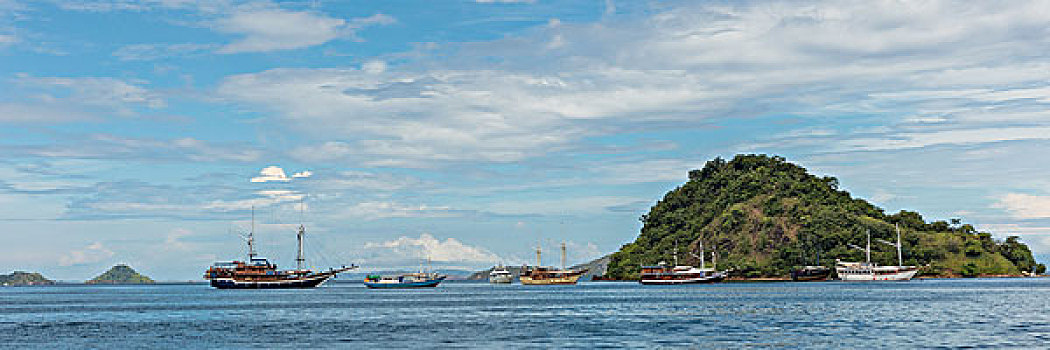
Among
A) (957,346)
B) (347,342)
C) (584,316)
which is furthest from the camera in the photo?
(584,316)

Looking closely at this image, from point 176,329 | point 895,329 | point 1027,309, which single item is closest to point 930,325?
point 895,329

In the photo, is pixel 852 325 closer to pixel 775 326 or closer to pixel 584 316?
pixel 775 326

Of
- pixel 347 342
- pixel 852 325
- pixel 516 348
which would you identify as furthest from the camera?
pixel 852 325

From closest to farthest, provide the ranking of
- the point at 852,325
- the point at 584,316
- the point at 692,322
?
1. the point at 852,325
2. the point at 692,322
3. the point at 584,316

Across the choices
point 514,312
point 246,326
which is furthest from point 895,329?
point 246,326

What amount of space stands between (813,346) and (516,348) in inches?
755

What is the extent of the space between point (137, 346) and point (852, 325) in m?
56.1

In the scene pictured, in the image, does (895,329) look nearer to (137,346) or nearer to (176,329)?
(137,346)

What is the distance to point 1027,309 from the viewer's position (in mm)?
104250

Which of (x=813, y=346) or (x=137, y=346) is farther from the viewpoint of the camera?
(x=137, y=346)

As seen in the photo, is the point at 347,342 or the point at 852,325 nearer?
the point at 347,342

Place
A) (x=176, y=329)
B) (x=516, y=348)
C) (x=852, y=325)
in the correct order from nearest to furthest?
(x=516, y=348), (x=852, y=325), (x=176, y=329)

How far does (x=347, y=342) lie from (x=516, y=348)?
14.9m

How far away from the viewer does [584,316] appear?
10706 cm
